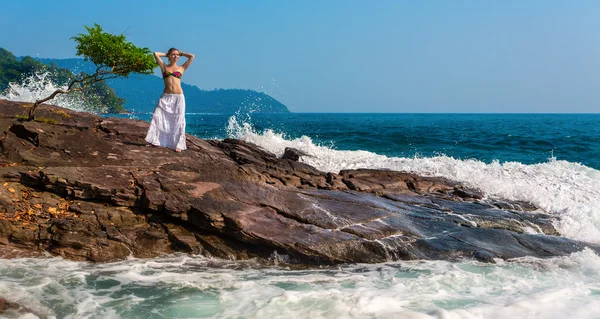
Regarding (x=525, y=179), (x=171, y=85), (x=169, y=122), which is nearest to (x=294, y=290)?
(x=169, y=122)

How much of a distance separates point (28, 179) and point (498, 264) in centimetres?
785

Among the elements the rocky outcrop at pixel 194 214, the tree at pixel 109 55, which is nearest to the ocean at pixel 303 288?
the rocky outcrop at pixel 194 214

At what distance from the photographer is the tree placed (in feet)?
37.2

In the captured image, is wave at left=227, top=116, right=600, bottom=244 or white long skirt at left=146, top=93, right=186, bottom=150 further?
wave at left=227, top=116, right=600, bottom=244

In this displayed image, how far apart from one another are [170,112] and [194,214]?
3452 millimetres

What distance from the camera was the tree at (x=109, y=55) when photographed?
1133 centimetres

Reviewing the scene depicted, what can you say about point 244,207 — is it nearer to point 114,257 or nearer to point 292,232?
point 292,232

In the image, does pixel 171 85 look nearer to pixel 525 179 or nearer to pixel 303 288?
pixel 303 288

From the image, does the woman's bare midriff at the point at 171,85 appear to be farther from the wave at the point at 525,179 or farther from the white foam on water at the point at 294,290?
the wave at the point at 525,179

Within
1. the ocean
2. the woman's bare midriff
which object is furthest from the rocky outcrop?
the woman's bare midriff

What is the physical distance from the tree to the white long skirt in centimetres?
171

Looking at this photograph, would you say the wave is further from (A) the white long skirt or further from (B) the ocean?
(A) the white long skirt

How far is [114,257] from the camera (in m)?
7.49

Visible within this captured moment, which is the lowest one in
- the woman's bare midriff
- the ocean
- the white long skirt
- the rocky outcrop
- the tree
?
the ocean
